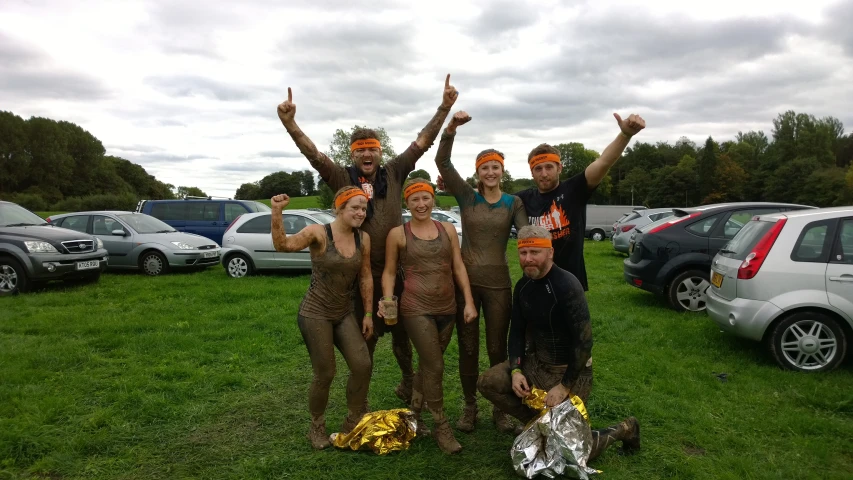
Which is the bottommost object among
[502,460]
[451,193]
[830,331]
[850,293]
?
Result: [502,460]

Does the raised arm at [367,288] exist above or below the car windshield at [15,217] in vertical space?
below

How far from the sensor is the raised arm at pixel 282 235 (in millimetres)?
3285

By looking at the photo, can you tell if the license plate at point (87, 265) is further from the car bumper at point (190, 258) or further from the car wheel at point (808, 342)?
the car wheel at point (808, 342)

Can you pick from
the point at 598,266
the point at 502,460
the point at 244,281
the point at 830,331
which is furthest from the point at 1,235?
the point at 598,266

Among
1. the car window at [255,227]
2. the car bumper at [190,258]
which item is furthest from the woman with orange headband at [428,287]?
the car bumper at [190,258]

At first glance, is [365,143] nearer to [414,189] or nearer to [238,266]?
[414,189]

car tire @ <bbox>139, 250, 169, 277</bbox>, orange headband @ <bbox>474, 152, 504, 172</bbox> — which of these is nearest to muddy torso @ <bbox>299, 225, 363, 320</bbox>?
orange headband @ <bbox>474, 152, 504, 172</bbox>

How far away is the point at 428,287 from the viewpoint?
3.68 meters

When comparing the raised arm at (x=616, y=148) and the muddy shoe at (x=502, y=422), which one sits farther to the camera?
the muddy shoe at (x=502, y=422)

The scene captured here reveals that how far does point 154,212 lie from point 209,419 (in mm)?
12715

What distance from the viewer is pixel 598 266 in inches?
563

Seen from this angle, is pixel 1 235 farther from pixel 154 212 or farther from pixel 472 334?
pixel 472 334

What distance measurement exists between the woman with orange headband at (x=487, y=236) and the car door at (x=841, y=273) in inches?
129

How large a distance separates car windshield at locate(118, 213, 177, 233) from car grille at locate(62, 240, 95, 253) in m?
1.79
